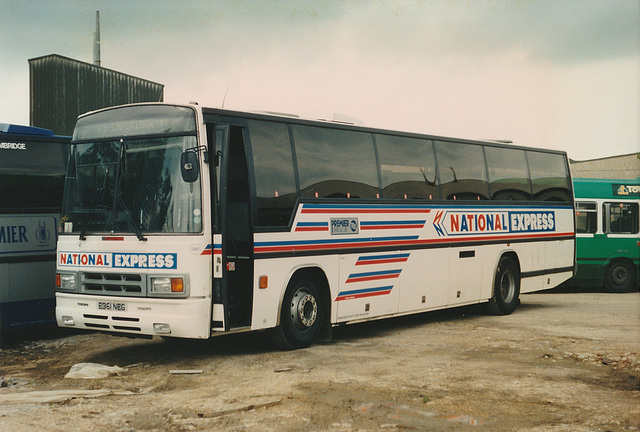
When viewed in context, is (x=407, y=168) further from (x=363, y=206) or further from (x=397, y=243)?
(x=363, y=206)

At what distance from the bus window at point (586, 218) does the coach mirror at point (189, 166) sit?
1571 centimetres

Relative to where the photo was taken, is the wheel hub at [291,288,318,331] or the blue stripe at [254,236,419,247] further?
the wheel hub at [291,288,318,331]

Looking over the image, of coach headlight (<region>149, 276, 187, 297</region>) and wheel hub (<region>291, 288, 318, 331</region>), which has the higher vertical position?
coach headlight (<region>149, 276, 187, 297</region>)

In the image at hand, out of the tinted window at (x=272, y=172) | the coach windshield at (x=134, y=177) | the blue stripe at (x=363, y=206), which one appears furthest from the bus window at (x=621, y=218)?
the coach windshield at (x=134, y=177)

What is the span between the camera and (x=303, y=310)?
429 inches

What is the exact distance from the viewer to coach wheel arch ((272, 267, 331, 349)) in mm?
10609

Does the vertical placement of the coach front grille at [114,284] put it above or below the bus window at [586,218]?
below

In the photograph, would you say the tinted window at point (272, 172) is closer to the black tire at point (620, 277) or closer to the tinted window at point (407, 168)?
the tinted window at point (407, 168)

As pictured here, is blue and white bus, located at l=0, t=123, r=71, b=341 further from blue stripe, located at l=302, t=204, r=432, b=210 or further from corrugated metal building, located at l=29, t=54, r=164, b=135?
corrugated metal building, located at l=29, t=54, r=164, b=135

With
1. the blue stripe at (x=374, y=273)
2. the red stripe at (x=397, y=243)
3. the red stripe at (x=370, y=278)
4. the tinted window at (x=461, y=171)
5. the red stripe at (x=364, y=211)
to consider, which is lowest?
the red stripe at (x=370, y=278)

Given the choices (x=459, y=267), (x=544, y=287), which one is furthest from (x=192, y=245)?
(x=544, y=287)

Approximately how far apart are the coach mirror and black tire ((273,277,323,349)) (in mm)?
2302

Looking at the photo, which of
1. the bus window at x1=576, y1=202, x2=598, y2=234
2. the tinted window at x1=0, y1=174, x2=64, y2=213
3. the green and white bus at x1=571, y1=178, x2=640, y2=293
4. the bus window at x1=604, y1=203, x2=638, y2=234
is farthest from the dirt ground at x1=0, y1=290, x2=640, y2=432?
the bus window at x1=604, y1=203, x2=638, y2=234

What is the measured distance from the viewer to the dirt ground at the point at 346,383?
6895 mm
